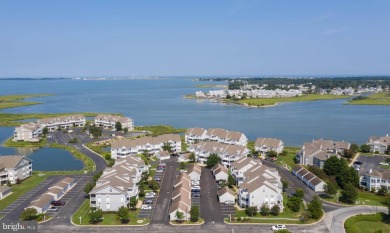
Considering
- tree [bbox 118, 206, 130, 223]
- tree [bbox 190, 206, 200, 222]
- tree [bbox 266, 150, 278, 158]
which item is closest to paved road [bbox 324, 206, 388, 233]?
tree [bbox 190, 206, 200, 222]

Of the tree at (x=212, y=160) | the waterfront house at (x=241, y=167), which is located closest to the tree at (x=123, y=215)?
the waterfront house at (x=241, y=167)

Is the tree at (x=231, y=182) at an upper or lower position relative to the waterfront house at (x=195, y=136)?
lower

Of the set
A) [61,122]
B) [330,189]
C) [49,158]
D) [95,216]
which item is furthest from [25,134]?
[330,189]

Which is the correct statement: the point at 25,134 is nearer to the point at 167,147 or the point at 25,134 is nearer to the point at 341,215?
the point at 167,147

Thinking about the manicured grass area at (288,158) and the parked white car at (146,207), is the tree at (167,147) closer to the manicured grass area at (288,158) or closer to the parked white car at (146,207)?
the manicured grass area at (288,158)

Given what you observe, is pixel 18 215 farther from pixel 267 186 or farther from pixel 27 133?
pixel 27 133

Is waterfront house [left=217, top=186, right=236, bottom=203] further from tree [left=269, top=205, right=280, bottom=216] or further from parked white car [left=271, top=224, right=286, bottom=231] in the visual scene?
parked white car [left=271, top=224, right=286, bottom=231]
